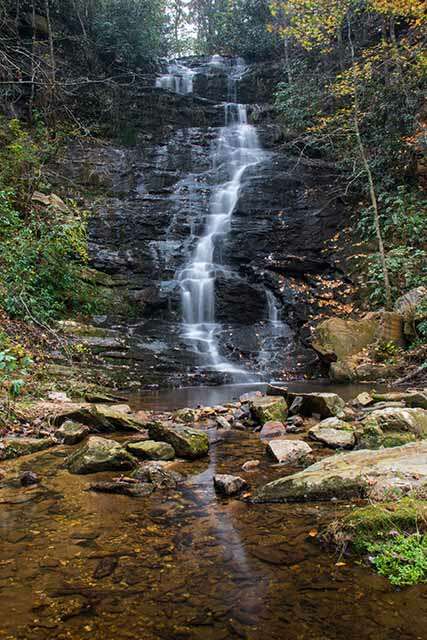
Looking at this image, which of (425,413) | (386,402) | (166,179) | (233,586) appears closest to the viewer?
(233,586)

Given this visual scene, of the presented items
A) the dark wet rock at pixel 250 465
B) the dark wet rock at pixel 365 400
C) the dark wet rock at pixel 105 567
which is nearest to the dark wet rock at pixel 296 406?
the dark wet rock at pixel 365 400

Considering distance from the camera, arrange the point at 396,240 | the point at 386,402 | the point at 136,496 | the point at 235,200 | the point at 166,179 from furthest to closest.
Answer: the point at 166,179 → the point at 235,200 → the point at 396,240 → the point at 386,402 → the point at 136,496

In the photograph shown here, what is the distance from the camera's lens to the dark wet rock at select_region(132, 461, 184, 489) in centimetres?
362

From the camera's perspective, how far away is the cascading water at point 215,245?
40.5ft

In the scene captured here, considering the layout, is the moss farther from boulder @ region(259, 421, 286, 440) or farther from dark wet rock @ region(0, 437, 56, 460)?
dark wet rock @ region(0, 437, 56, 460)

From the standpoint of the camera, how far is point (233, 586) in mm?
2188

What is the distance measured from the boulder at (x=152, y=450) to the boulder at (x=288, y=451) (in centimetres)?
97

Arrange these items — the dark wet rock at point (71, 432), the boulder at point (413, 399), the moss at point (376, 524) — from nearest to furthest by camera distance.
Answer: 1. the moss at point (376, 524)
2. the dark wet rock at point (71, 432)
3. the boulder at point (413, 399)

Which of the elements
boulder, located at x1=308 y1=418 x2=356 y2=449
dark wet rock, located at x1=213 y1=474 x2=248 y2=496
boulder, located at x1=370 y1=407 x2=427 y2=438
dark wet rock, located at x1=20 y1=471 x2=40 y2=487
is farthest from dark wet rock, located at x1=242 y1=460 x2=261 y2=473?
dark wet rock, located at x1=20 y1=471 x2=40 y2=487

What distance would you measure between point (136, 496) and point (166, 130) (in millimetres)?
20904

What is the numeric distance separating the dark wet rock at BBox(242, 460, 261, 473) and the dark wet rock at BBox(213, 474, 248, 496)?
1.62 feet

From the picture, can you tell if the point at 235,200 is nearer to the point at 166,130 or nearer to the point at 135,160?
the point at 135,160

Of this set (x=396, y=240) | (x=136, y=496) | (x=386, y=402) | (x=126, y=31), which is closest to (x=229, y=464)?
(x=136, y=496)

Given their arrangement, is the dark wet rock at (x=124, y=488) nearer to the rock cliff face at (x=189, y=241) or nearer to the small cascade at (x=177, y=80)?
the rock cliff face at (x=189, y=241)
